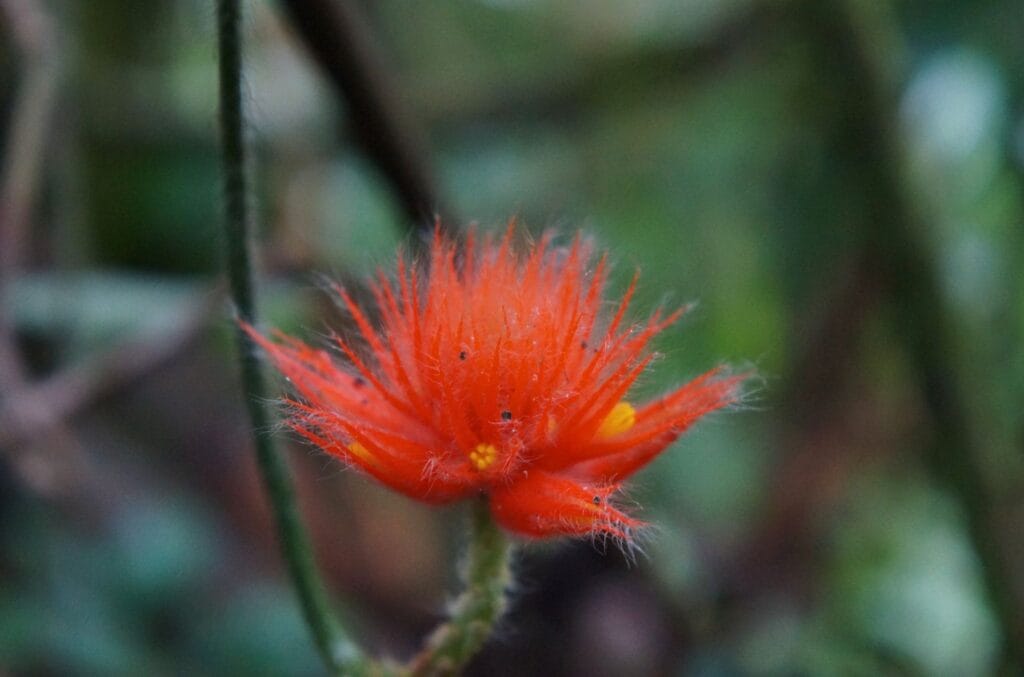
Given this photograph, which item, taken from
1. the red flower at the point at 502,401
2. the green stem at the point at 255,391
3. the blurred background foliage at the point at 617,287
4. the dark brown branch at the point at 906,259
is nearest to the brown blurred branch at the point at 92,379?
the blurred background foliage at the point at 617,287

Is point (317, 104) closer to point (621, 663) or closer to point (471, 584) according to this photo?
point (621, 663)

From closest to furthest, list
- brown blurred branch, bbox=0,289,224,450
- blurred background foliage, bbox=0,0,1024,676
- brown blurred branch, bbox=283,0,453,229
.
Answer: brown blurred branch, bbox=283,0,453,229, brown blurred branch, bbox=0,289,224,450, blurred background foliage, bbox=0,0,1024,676

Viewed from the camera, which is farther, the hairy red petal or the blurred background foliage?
the blurred background foliage

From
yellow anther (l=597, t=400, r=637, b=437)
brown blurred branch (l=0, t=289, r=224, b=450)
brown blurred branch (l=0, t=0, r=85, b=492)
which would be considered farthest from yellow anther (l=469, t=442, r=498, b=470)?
brown blurred branch (l=0, t=0, r=85, b=492)

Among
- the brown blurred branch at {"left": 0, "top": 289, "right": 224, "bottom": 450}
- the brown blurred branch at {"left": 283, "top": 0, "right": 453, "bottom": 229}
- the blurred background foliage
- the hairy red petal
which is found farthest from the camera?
the blurred background foliage

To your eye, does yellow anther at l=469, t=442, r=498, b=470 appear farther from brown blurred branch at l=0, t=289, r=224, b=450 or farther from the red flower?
brown blurred branch at l=0, t=289, r=224, b=450

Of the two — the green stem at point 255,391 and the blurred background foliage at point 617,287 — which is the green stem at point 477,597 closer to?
the green stem at point 255,391

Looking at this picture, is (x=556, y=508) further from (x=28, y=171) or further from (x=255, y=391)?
(x=28, y=171)
